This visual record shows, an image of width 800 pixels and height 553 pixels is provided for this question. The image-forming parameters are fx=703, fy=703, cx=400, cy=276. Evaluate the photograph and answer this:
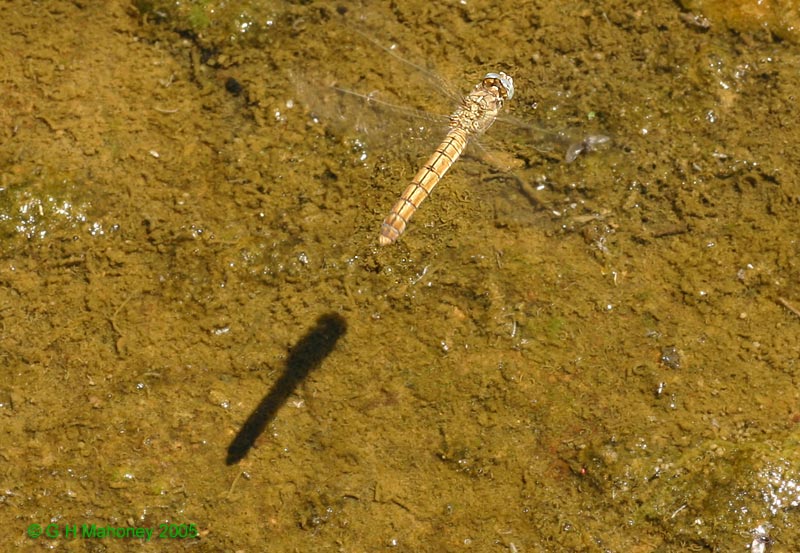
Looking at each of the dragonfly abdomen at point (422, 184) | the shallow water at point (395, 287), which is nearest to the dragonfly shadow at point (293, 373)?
the shallow water at point (395, 287)

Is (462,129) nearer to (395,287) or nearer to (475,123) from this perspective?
(475,123)

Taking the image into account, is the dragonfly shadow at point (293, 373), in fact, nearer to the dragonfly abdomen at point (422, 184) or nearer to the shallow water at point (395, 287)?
the shallow water at point (395, 287)

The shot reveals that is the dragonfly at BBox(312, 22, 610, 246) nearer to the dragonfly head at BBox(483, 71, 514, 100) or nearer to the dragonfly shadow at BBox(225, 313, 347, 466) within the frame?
the dragonfly head at BBox(483, 71, 514, 100)

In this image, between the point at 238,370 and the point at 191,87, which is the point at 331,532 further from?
the point at 191,87

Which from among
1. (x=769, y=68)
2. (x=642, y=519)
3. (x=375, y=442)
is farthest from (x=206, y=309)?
(x=769, y=68)

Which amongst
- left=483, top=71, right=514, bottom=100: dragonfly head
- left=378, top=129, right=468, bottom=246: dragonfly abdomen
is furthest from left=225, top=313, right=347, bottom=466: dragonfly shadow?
left=483, top=71, right=514, bottom=100: dragonfly head
